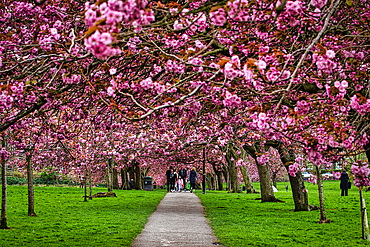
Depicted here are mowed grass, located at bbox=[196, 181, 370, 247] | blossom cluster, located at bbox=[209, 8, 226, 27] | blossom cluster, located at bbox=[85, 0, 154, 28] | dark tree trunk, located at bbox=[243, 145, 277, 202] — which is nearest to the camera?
blossom cluster, located at bbox=[85, 0, 154, 28]

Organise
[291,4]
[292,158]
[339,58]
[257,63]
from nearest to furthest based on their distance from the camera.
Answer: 1. [257,63]
2. [291,4]
3. [339,58]
4. [292,158]

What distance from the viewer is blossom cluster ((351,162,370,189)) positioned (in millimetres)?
5012

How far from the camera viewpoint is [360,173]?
5059 mm

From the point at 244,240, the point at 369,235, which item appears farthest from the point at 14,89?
the point at 369,235

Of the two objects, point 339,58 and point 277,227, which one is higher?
point 339,58

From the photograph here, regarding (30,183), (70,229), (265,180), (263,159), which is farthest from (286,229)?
(265,180)

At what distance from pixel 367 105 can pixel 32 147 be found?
1049 cm

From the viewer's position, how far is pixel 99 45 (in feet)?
9.14

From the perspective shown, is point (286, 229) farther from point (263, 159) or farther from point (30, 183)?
point (30, 183)

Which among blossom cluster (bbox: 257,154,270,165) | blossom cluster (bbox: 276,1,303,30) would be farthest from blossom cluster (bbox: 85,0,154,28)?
blossom cluster (bbox: 257,154,270,165)

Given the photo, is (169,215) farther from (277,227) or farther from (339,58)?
(339,58)

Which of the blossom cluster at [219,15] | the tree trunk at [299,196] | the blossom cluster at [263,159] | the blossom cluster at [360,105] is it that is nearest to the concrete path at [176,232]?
the blossom cluster at [263,159]

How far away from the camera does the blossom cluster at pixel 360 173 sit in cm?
501

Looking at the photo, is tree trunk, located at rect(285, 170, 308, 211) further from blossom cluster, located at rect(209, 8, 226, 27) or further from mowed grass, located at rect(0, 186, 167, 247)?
blossom cluster, located at rect(209, 8, 226, 27)
